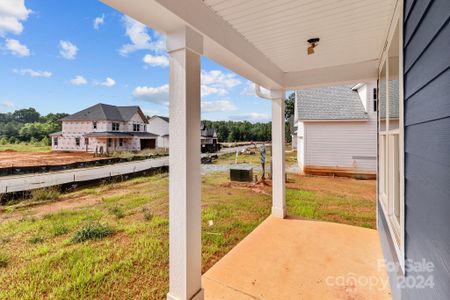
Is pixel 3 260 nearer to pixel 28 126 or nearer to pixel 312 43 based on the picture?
pixel 28 126

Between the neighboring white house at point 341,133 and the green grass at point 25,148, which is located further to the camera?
the neighboring white house at point 341,133

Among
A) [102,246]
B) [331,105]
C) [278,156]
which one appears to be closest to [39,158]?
[102,246]

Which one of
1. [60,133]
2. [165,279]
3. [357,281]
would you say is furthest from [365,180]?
[60,133]

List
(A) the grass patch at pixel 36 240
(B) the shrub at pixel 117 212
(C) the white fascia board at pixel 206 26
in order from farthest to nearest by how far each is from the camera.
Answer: (B) the shrub at pixel 117 212, (A) the grass patch at pixel 36 240, (C) the white fascia board at pixel 206 26

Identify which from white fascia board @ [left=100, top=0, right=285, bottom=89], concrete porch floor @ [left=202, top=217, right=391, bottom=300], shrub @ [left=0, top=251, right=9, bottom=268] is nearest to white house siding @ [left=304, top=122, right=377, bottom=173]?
concrete porch floor @ [left=202, top=217, right=391, bottom=300]

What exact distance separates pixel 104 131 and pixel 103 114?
0.87ft

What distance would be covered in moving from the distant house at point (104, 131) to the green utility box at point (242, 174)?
316 cm

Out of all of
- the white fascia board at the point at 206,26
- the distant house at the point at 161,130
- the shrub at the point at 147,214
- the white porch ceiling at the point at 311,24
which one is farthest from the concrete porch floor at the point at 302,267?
the white porch ceiling at the point at 311,24

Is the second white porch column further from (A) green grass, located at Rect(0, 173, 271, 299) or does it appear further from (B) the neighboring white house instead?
(B) the neighboring white house

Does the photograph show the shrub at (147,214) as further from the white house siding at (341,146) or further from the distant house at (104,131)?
the white house siding at (341,146)

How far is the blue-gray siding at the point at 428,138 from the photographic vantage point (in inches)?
27.7

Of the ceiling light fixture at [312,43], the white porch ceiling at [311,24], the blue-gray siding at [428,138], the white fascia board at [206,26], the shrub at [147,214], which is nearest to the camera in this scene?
the blue-gray siding at [428,138]

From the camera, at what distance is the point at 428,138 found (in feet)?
2.82

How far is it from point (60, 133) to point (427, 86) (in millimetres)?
3236
